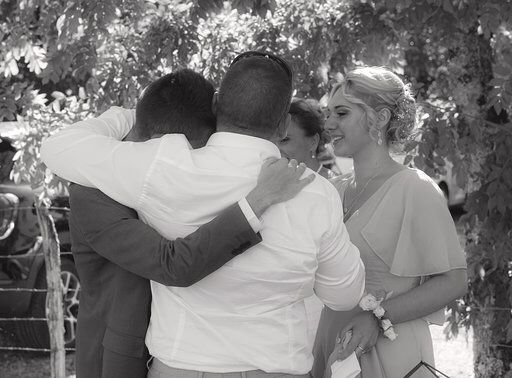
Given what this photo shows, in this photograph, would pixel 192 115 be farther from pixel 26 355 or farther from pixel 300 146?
pixel 26 355

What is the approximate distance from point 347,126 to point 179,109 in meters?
0.79

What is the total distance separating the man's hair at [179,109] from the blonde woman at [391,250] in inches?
28.2

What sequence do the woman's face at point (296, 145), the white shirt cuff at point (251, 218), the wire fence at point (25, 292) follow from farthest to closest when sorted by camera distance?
the wire fence at point (25, 292)
the woman's face at point (296, 145)
the white shirt cuff at point (251, 218)

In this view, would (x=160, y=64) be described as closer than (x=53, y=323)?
Yes

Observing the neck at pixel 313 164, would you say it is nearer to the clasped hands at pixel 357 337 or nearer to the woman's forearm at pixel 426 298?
the woman's forearm at pixel 426 298

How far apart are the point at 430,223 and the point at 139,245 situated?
1023mm

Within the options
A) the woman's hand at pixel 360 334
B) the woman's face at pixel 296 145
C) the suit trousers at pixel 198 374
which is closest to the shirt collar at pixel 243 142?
the suit trousers at pixel 198 374

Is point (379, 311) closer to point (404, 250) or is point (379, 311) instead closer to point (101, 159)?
point (404, 250)

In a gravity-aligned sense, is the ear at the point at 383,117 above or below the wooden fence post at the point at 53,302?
above

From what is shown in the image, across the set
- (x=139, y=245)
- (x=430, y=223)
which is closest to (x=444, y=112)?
(x=430, y=223)

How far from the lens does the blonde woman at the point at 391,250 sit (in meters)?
2.67

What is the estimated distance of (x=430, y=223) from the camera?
271 cm

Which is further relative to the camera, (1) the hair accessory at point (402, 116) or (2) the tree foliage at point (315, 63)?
(2) the tree foliage at point (315, 63)

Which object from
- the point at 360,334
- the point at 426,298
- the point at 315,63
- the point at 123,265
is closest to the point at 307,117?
the point at 315,63
